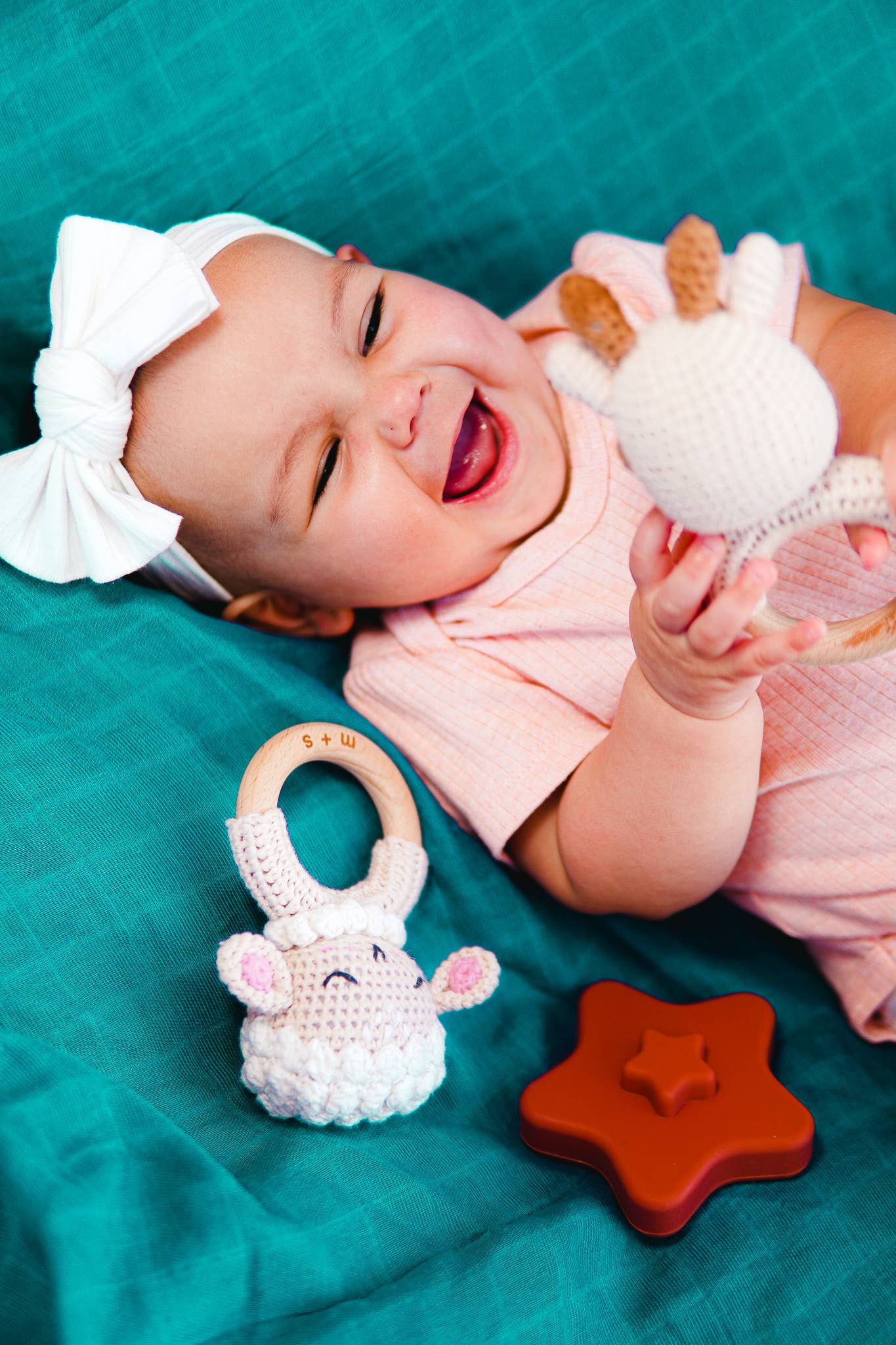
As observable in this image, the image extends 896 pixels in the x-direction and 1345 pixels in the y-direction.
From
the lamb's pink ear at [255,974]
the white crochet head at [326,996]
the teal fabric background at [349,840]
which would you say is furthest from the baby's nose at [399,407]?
the lamb's pink ear at [255,974]

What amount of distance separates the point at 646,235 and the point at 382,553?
0.61 metres

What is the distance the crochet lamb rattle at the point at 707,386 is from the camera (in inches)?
21.2

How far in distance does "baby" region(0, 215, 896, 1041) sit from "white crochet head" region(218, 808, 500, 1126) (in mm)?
219

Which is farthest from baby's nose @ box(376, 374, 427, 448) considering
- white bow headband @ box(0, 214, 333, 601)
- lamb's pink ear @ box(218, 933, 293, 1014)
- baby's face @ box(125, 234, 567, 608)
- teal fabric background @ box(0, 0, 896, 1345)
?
lamb's pink ear @ box(218, 933, 293, 1014)

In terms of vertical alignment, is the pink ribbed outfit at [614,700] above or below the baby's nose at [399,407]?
below

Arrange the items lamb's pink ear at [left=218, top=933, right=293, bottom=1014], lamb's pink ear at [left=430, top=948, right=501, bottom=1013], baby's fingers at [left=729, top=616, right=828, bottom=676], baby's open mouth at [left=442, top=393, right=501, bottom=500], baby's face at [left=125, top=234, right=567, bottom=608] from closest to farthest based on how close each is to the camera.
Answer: baby's fingers at [left=729, top=616, right=828, bottom=676], lamb's pink ear at [left=218, top=933, right=293, bottom=1014], lamb's pink ear at [left=430, top=948, right=501, bottom=1013], baby's face at [left=125, top=234, right=567, bottom=608], baby's open mouth at [left=442, top=393, right=501, bottom=500]

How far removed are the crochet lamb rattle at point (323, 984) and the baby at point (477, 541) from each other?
0.65 ft

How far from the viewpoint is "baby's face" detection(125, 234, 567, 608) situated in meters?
1.01

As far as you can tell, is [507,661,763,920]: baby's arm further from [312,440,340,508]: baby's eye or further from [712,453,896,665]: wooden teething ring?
[312,440,340,508]: baby's eye

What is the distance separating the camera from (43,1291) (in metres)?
0.66

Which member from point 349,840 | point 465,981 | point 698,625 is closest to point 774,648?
point 698,625

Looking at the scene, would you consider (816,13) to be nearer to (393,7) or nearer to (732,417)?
(393,7)

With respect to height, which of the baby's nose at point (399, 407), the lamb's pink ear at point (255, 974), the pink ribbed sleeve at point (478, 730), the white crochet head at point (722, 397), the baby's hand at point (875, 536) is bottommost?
the pink ribbed sleeve at point (478, 730)

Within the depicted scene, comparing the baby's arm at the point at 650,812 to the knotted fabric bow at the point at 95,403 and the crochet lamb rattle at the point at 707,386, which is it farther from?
the knotted fabric bow at the point at 95,403
